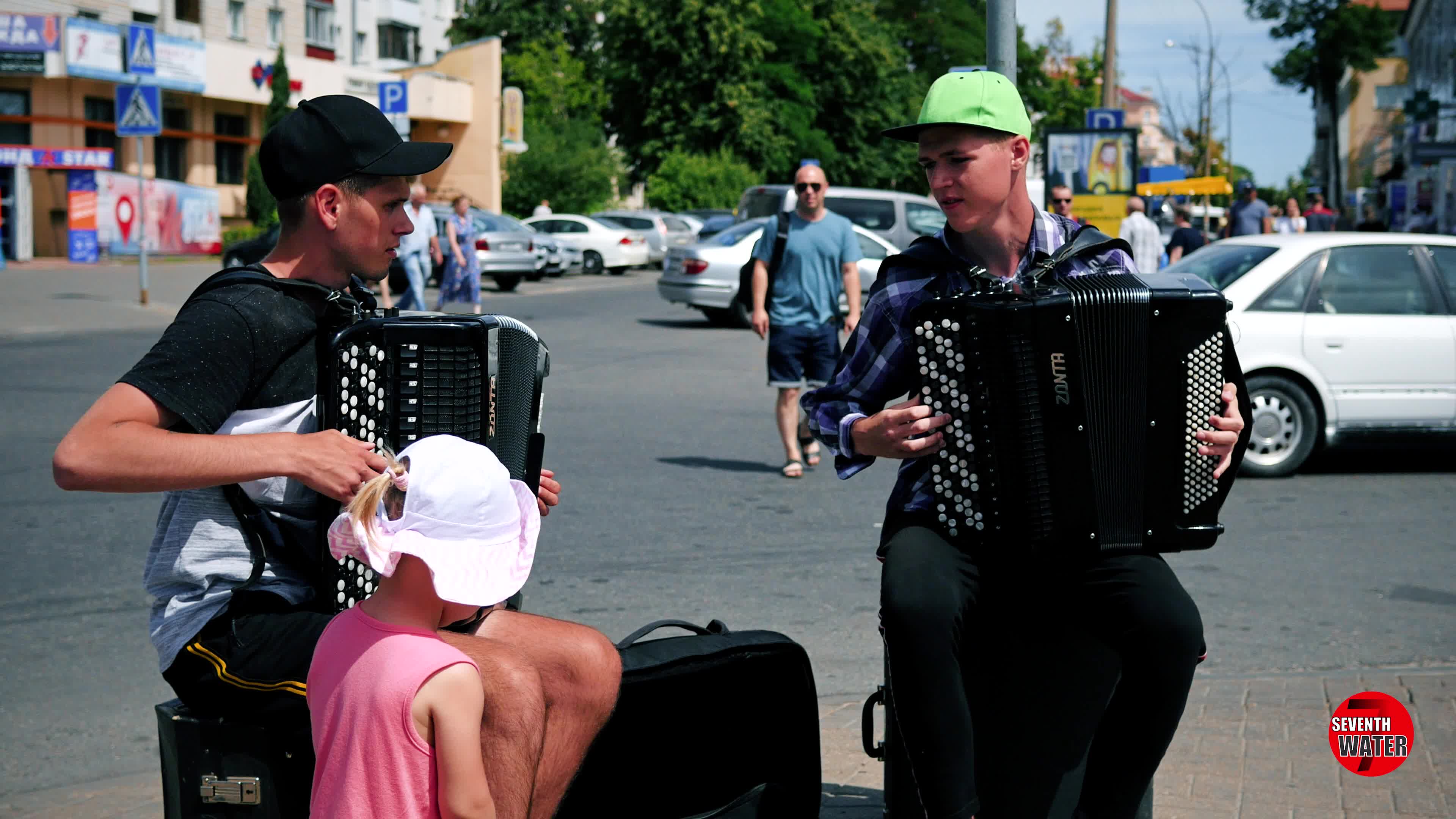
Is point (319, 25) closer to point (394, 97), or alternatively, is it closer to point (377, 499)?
point (394, 97)

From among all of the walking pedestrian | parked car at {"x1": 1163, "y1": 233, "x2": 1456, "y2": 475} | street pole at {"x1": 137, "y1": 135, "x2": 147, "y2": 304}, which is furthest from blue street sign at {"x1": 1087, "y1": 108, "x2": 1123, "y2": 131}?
street pole at {"x1": 137, "y1": 135, "x2": 147, "y2": 304}

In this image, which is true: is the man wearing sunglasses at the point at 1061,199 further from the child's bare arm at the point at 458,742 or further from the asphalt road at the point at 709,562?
the child's bare arm at the point at 458,742

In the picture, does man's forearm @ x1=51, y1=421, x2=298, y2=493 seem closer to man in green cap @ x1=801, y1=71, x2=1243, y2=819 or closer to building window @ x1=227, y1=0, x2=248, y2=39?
man in green cap @ x1=801, y1=71, x2=1243, y2=819

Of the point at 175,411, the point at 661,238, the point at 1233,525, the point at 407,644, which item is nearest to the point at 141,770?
the point at 175,411

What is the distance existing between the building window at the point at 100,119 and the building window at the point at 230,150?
391cm

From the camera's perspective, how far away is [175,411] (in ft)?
8.96

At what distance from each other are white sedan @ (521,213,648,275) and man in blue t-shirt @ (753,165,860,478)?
24786mm

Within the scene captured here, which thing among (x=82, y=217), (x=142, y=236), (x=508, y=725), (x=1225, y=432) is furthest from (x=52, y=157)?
(x=508, y=725)

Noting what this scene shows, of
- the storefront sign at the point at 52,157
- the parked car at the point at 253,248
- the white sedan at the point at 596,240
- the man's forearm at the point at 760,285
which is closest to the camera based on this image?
the man's forearm at the point at 760,285

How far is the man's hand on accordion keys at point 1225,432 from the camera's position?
133 inches

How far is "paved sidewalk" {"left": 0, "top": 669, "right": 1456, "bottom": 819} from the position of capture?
157 inches

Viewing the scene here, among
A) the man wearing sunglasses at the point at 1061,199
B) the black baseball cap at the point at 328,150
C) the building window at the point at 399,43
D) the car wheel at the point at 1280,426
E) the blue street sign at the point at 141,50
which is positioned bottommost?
the car wheel at the point at 1280,426

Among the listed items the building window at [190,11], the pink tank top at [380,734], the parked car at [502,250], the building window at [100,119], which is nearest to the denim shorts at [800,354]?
the pink tank top at [380,734]

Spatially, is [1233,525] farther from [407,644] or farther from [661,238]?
[661,238]
